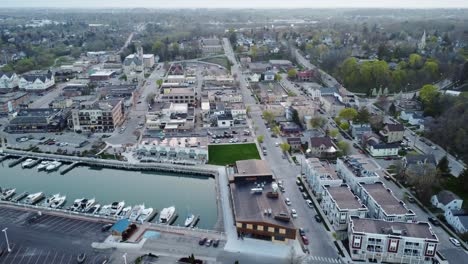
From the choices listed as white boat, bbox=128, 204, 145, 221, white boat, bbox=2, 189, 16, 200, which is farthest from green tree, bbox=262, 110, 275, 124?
white boat, bbox=2, 189, 16, 200

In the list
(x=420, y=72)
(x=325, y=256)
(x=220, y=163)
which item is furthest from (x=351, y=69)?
(x=325, y=256)

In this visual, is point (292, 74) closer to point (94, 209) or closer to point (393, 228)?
point (94, 209)

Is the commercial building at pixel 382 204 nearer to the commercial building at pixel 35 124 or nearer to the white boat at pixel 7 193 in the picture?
the white boat at pixel 7 193

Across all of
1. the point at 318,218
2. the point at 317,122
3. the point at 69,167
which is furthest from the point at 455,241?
the point at 69,167

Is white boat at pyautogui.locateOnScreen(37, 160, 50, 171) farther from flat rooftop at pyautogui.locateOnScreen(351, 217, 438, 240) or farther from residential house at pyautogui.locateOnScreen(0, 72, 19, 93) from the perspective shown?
residential house at pyautogui.locateOnScreen(0, 72, 19, 93)

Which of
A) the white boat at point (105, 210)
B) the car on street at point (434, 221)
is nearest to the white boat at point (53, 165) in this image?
the white boat at point (105, 210)

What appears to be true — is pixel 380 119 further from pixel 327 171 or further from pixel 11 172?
pixel 11 172
